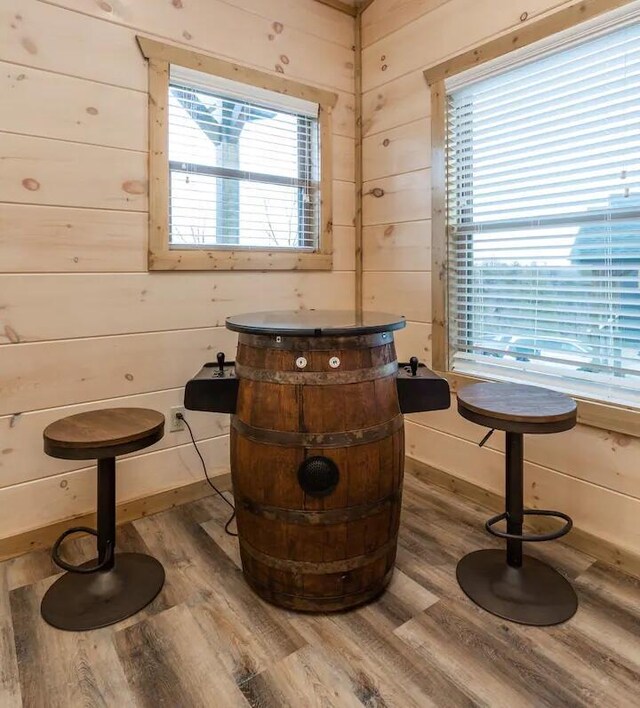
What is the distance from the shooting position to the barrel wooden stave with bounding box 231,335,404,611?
147 cm

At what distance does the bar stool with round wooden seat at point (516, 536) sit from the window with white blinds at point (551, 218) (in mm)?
373

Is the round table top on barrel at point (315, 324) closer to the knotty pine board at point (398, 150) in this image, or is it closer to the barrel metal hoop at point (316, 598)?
the barrel metal hoop at point (316, 598)

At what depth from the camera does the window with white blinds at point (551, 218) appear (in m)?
1.78

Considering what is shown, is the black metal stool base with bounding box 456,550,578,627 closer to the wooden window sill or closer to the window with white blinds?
the window with white blinds

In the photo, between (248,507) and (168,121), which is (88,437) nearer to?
(248,507)

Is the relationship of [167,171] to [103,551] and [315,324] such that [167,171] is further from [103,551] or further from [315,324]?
[103,551]

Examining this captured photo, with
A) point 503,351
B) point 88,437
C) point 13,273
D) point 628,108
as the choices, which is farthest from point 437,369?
point 13,273

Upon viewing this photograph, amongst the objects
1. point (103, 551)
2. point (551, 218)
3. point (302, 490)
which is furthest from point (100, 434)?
point (551, 218)

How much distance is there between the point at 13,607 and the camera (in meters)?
1.63

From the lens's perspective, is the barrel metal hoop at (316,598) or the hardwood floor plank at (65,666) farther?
the barrel metal hoop at (316,598)

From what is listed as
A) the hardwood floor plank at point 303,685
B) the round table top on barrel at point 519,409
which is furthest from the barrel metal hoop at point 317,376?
the hardwood floor plank at point 303,685

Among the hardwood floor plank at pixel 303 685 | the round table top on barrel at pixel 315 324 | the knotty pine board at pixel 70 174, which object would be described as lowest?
the hardwood floor plank at pixel 303 685

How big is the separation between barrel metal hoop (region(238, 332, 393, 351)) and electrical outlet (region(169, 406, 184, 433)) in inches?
38.3

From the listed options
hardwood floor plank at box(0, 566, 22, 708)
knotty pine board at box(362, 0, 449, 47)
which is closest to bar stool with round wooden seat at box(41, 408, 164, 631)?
hardwood floor plank at box(0, 566, 22, 708)
